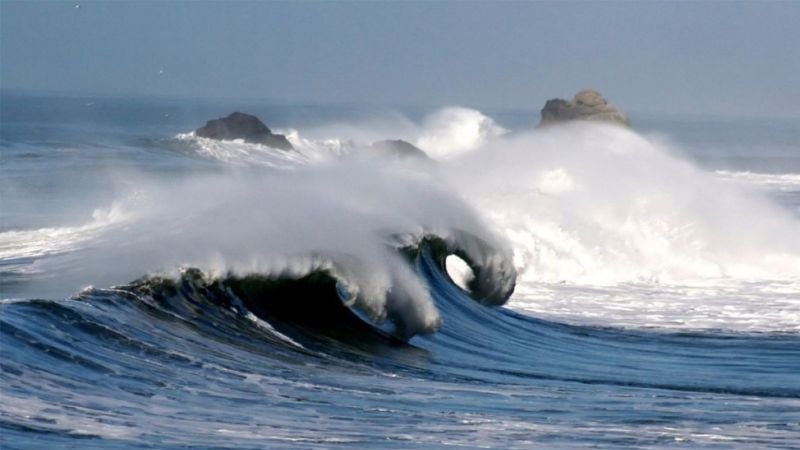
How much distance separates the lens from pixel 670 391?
12180 mm

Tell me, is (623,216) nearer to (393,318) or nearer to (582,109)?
(393,318)

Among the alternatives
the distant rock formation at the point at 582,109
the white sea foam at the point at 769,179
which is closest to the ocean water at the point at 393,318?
the white sea foam at the point at 769,179

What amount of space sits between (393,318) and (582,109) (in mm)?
44154

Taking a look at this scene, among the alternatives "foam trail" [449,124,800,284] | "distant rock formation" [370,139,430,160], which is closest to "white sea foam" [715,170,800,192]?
"distant rock formation" [370,139,430,160]

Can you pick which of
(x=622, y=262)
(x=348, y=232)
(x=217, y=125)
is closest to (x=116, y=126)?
(x=217, y=125)

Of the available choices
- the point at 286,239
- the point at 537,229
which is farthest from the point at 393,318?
the point at 537,229

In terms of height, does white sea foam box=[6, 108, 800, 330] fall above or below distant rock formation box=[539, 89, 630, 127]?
below

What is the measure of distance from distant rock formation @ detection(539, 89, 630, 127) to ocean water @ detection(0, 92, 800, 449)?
24904 mm

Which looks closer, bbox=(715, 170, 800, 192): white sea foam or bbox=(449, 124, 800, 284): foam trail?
bbox=(449, 124, 800, 284): foam trail

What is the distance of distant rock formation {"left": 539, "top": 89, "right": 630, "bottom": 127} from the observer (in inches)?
2227

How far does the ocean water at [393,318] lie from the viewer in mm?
9359

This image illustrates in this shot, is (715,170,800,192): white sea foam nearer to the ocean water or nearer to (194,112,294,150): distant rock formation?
(194,112,294,150): distant rock formation

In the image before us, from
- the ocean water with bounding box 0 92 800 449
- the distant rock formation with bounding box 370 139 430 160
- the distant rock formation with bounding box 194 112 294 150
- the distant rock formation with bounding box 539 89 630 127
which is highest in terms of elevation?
the distant rock formation with bounding box 539 89 630 127

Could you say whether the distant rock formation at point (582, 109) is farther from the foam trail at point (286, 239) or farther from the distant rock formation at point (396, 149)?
the foam trail at point (286, 239)
